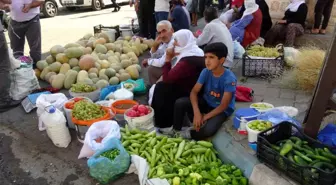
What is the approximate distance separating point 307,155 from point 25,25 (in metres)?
5.47

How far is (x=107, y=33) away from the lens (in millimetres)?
7590

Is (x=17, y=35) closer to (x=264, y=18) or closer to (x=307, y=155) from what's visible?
(x=264, y=18)

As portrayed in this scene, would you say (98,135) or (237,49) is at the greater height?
(237,49)

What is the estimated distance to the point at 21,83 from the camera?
4.89m

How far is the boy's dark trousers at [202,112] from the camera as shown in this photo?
11.2 ft

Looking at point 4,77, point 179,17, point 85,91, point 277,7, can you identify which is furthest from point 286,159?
point 277,7

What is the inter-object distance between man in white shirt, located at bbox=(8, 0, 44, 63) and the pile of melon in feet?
1.16

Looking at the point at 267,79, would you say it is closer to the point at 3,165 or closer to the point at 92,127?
the point at 92,127

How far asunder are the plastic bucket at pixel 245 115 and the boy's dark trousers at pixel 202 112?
0.58 ft

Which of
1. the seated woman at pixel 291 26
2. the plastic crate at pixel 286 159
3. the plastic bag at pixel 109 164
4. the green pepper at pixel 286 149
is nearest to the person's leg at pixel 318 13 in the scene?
the seated woman at pixel 291 26

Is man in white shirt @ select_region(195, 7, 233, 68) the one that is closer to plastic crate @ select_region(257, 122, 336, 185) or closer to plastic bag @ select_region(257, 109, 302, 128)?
plastic bag @ select_region(257, 109, 302, 128)

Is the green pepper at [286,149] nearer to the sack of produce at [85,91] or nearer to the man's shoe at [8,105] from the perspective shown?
the sack of produce at [85,91]

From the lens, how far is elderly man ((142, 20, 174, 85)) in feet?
14.5

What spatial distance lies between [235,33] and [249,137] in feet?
12.3
